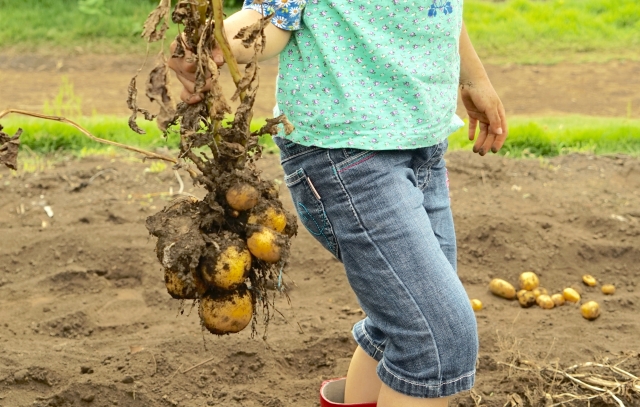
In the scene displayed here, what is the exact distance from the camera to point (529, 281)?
3453mm

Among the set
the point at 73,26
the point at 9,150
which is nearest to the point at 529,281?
the point at 9,150

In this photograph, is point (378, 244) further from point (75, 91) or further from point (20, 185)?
point (75, 91)

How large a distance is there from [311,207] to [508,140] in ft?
10.0

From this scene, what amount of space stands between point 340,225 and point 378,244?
0.11 meters

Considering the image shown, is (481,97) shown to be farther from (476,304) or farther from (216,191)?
(476,304)

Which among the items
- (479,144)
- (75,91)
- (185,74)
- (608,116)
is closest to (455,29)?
(479,144)

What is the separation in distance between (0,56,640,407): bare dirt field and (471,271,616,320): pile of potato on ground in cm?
4

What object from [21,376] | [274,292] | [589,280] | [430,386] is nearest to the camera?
[430,386]

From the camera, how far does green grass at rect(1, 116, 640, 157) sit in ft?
15.8

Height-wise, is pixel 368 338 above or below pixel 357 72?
below

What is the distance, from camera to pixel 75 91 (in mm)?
7055

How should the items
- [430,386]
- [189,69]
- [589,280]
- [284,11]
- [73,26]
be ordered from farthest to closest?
1. [73,26]
2. [589,280]
3. [430,386]
4. [284,11]
5. [189,69]

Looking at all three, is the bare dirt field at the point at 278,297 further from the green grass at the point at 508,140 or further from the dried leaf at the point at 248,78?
the dried leaf at the point at 248,78

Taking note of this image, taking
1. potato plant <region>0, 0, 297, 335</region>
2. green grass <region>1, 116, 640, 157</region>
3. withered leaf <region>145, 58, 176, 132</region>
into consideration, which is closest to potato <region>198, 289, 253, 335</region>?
potato plant <region>0, 0, 297, 335</region>
